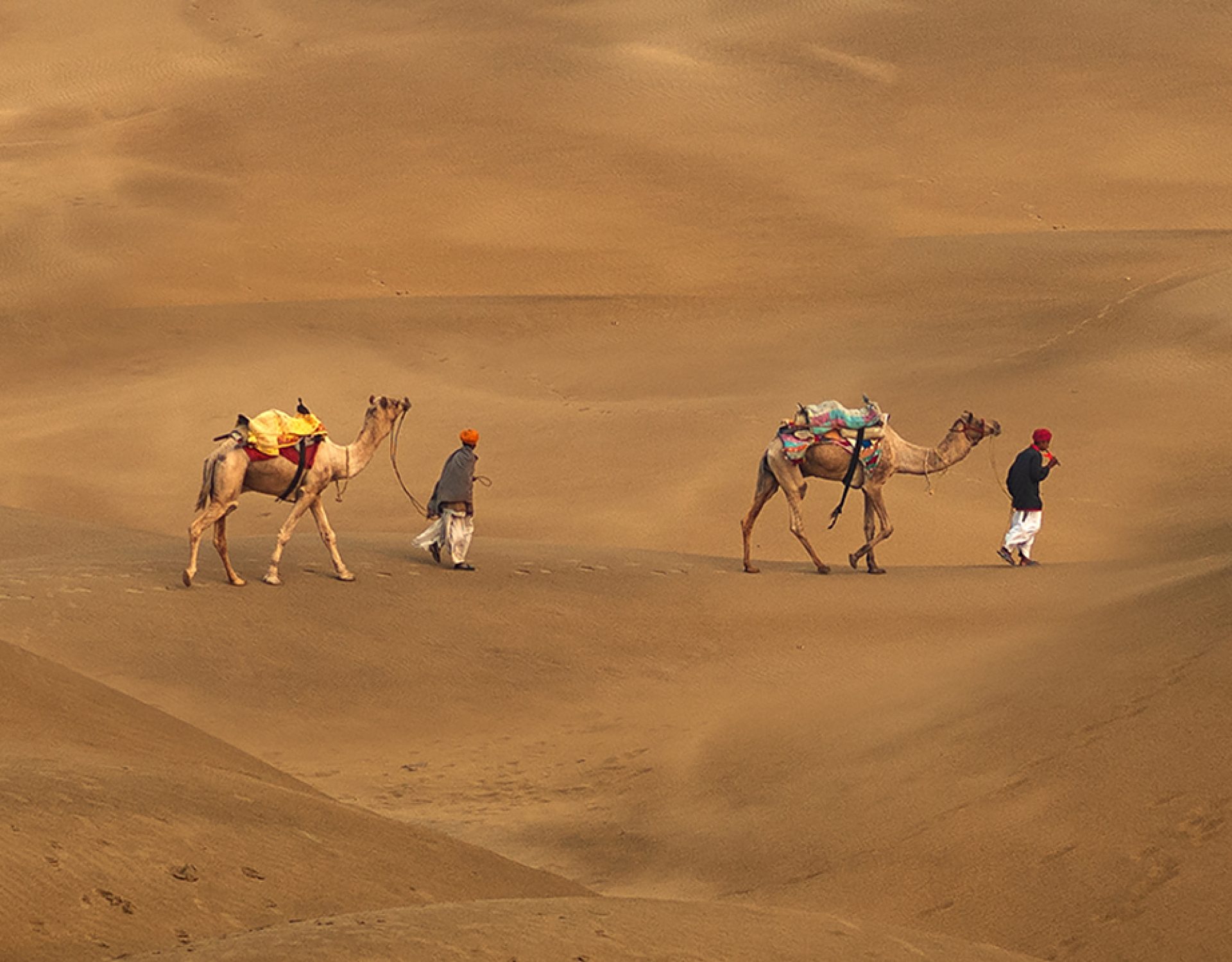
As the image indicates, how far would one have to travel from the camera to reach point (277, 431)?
14.6 meters

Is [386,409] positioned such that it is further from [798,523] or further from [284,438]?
[798,523]

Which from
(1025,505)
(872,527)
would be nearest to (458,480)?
(872,527)

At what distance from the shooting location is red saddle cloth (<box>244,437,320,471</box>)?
14.6m

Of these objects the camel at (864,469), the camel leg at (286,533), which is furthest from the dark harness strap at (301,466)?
Result: the camel at (864,469)

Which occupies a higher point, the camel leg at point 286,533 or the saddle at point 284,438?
the saddle at point 284,438

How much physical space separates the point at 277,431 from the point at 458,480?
167cm

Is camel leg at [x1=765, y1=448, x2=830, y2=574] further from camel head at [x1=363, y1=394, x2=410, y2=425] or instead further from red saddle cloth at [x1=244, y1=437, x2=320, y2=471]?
red saddle cloth at [x1=244, y1=437, x2=320, y2=471]

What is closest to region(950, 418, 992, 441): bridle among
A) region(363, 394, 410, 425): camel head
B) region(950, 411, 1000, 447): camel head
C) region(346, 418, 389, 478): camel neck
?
region(950, 411, 1000, 447): camel head

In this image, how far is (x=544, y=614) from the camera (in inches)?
573

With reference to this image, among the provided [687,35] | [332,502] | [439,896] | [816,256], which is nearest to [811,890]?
[439,896]

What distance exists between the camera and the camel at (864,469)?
644 inches

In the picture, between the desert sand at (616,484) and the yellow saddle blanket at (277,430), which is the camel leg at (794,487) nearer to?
the desert sand at (616,484)

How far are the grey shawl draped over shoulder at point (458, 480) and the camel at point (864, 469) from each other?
7.89 feet

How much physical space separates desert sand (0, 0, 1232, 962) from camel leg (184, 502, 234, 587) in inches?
8.2
